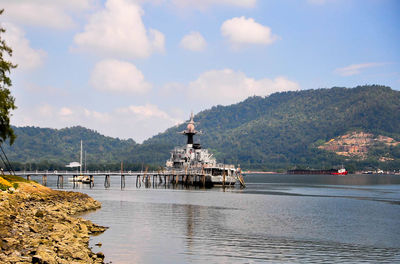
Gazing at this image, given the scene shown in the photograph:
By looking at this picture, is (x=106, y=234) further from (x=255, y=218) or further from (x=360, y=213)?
(x=360, y=213)

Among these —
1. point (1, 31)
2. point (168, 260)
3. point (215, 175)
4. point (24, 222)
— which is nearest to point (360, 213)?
point (168, 260)

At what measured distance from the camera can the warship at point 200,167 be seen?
142625 millimetres

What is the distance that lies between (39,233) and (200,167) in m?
109

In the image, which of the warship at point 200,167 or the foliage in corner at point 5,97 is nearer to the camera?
the foliage in corner at point 5,97

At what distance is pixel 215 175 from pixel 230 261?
108 m

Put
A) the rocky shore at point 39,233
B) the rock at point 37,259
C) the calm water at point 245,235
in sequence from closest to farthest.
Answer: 1. the rock at point 37,259
2. the rocky shore at point 39,233
3. the calm water at point 245,235

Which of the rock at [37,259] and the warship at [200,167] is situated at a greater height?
the warship at [200,167]

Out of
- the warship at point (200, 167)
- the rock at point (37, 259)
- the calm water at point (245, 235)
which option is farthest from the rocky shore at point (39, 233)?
the warship at point (200, 167)

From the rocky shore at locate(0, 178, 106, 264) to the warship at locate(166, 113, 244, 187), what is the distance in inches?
3339

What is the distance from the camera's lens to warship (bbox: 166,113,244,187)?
142625mm

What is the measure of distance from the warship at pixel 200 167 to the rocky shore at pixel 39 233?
84813 mm

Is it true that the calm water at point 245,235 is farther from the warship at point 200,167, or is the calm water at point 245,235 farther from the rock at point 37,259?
the warship at point 200,167

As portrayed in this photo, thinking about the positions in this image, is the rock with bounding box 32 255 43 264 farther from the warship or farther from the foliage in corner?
the warship

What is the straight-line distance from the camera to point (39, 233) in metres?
37.9
